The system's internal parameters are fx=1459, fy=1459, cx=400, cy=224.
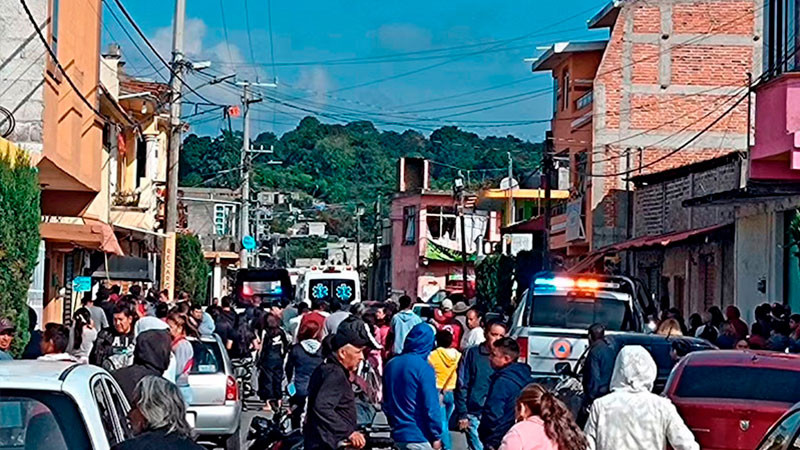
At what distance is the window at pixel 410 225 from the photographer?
278 ft

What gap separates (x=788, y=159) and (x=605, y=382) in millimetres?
7322

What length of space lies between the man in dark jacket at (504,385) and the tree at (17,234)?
349 inches

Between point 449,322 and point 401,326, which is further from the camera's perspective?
point 449,322

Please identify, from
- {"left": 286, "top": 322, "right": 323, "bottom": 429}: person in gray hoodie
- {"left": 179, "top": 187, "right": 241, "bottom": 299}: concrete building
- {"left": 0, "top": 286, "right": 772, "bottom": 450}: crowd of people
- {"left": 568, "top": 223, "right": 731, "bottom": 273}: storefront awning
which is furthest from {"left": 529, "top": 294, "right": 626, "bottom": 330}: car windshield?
{"left": 179, "top": 187, "right": 241, "bottom": 299}: concrete building

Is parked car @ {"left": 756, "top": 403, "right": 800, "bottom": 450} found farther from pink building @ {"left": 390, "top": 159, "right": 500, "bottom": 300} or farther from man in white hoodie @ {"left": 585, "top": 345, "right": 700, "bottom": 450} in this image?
pink building @ {"left": 390, "top": 159, "right": 500, "bottom": 300}

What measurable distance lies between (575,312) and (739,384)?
29.5 ft

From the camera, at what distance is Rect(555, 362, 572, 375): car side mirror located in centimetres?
1889

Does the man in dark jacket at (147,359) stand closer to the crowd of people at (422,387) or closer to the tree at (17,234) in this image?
the crowd of people at (422,387)

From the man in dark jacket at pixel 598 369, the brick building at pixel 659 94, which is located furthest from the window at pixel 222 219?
the man in dark jacket at pixel 598 369

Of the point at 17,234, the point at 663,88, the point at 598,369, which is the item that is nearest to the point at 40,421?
the point at 598,369

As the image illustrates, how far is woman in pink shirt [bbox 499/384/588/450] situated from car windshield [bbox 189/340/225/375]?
29.0ft

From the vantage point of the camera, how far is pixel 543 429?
8.61m

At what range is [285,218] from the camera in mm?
126125

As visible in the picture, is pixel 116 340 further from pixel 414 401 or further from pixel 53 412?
pixel 53 412
